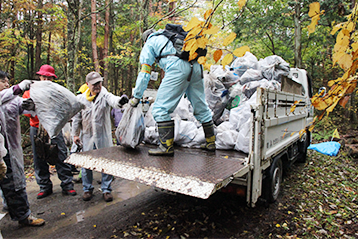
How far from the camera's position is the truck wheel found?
2881 millimetres

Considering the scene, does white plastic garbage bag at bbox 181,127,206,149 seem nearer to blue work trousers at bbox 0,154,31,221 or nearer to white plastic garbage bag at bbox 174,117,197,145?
white plastic garbage bag at bbox 174,117,197,145

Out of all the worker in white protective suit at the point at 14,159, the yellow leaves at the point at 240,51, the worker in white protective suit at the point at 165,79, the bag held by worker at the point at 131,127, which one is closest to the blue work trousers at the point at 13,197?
the worker in white protective suit at the point at 14,159

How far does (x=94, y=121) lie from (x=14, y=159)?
44.0 inches

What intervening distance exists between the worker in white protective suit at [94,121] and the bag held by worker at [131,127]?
1.94ft

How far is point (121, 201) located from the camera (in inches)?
138

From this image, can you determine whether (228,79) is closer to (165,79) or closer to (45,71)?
(165,79)

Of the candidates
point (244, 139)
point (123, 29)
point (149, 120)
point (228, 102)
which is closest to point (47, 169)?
point (149, 120)

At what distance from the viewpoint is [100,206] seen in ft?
11.0

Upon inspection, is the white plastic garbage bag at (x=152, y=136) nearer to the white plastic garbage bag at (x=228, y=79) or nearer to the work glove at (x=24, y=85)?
the work glove at (x=24, y=85)

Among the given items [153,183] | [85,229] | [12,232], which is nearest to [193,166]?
[153,183]

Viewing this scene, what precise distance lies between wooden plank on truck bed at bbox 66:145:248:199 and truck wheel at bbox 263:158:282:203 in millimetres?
455

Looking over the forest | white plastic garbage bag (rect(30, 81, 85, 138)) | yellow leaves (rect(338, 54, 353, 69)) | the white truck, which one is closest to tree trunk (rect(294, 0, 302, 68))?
the forest

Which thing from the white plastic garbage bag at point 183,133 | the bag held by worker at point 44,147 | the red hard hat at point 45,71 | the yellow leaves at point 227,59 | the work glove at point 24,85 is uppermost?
the red hard hat at point 45,71

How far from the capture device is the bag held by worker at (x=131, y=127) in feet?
9.42
